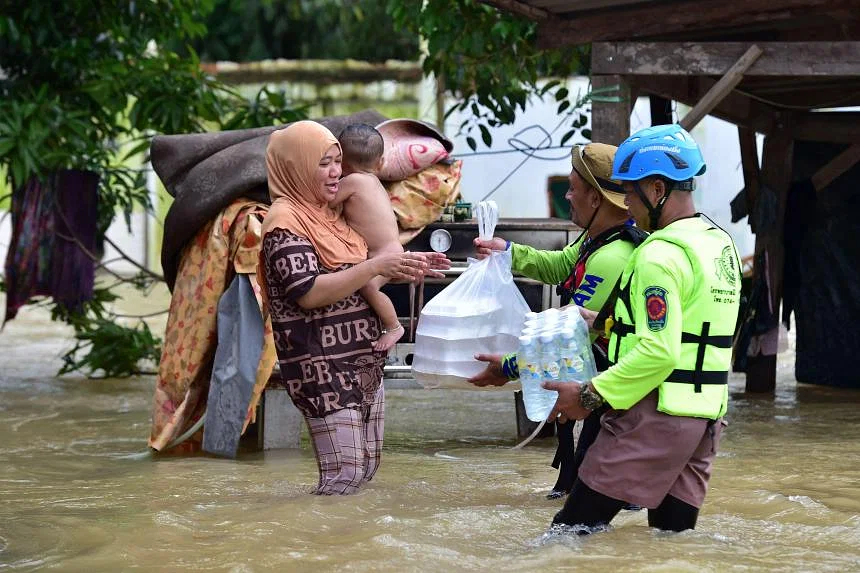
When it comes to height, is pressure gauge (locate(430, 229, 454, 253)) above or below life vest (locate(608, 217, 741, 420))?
above

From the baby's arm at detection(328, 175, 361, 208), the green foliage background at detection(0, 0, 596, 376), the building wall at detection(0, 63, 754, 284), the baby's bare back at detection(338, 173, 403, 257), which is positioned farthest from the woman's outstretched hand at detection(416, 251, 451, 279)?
the building wall at detection(0, 63, 754, 284)

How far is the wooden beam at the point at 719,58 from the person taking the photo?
7.02 m

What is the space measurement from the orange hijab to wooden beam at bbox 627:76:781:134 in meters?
3.56

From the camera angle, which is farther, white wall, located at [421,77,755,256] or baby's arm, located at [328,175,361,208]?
white wall, located at [421,77,755,256]

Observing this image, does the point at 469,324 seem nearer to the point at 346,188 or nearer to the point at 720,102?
the point at 346,188

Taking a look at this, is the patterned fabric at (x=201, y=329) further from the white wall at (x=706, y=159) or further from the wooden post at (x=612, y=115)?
the white wall at (x=706, y=159)

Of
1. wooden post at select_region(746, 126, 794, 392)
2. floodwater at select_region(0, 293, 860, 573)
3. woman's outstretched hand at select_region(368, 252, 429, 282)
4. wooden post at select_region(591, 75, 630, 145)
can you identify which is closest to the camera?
floodwater at select_region(0, 293, 860, 573)

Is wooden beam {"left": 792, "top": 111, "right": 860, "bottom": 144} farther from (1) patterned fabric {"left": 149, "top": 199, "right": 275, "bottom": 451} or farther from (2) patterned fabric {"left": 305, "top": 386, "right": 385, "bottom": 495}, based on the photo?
(2) patterned fabric {"left": 305, "top": 386, "right": 385, "bottom": 495}

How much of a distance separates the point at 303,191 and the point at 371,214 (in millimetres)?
373

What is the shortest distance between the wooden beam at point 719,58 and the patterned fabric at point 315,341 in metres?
3.15

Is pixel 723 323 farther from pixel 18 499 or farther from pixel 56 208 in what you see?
pixel 56 208

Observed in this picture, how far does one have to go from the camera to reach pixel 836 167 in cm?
930

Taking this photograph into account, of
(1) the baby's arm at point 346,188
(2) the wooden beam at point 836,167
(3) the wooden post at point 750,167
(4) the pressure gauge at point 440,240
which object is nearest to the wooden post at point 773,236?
(3) the wooden post at point 750,167

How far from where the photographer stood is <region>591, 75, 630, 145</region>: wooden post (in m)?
7.40
